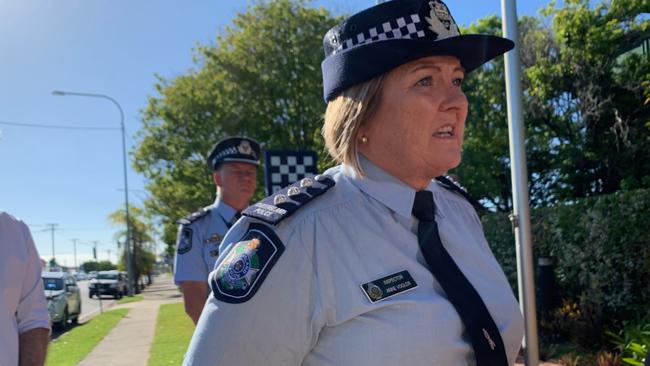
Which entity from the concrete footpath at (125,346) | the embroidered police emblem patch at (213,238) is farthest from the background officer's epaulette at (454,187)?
the concrete footpath at (125,346)

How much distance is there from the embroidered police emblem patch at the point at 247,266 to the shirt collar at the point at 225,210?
2.65m

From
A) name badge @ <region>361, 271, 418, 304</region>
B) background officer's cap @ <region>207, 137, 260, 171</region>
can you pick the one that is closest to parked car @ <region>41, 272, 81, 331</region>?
background officer's cap @ <region>207, 137, 260, 171</region>

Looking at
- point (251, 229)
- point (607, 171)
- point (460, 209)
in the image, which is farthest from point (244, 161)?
point (607, 171)

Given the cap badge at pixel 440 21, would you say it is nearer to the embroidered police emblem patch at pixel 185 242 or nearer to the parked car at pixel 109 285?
the embroidered police emblem patch at pixel 185 242

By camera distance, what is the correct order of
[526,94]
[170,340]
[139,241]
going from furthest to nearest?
[139,241], [526,94], [170,340]

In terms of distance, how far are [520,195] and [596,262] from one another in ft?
16.2

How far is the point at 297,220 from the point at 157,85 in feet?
55.1

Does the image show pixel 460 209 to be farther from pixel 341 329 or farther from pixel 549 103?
pixel 549 103

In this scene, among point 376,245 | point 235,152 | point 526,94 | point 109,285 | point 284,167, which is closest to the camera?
point 376,245

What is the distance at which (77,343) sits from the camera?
11445mm

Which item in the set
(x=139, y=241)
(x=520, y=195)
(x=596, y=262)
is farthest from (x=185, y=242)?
(x=139, y=241)

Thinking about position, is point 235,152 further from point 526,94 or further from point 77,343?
point 526,94

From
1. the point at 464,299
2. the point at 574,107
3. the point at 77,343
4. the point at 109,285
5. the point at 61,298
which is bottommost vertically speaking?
the point at 109,285

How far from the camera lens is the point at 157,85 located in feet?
55.9
